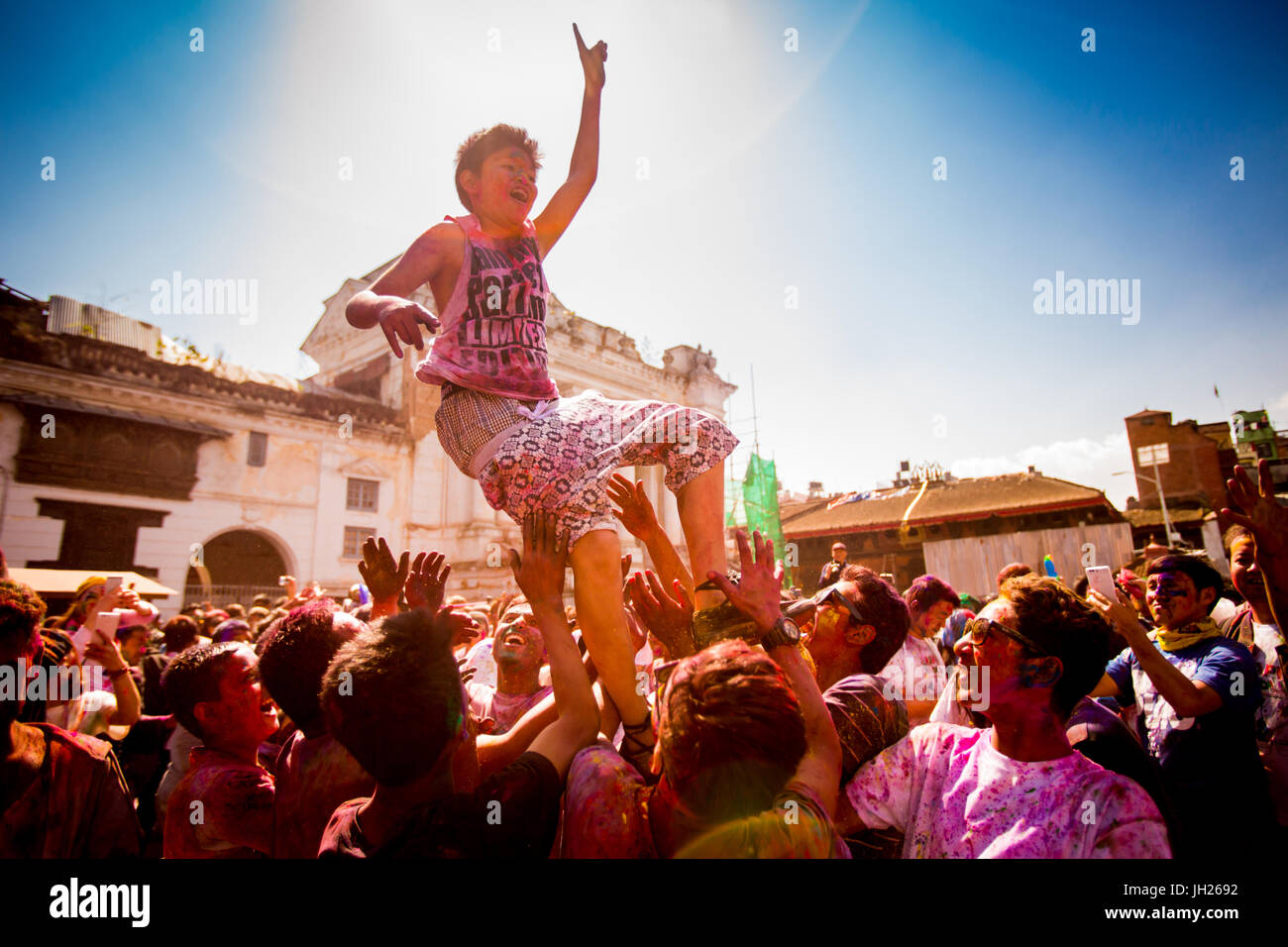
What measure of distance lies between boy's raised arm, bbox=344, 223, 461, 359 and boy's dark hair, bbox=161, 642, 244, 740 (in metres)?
1.41

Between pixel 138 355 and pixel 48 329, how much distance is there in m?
2.24

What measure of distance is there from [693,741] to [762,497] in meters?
24.3

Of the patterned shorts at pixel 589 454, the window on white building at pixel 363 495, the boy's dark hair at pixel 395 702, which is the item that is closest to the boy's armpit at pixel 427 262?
the patterned shorts at pixel 589 454

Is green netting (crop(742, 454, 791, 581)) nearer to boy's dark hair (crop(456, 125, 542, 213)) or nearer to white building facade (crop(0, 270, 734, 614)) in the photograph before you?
white building facade (crop(0, 270, 734, 614))

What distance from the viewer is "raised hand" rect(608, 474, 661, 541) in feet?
9.03

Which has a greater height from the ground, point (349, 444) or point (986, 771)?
point (349, 444)

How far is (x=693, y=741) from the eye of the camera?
1.48 meters

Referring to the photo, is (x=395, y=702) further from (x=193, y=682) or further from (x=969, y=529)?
(x=969, y=529)

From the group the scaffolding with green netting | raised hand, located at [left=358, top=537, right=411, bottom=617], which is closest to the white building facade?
the scaffolding with green netting

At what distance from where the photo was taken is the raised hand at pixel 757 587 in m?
1.88

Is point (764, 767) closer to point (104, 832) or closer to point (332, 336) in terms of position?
point (104, 832)
